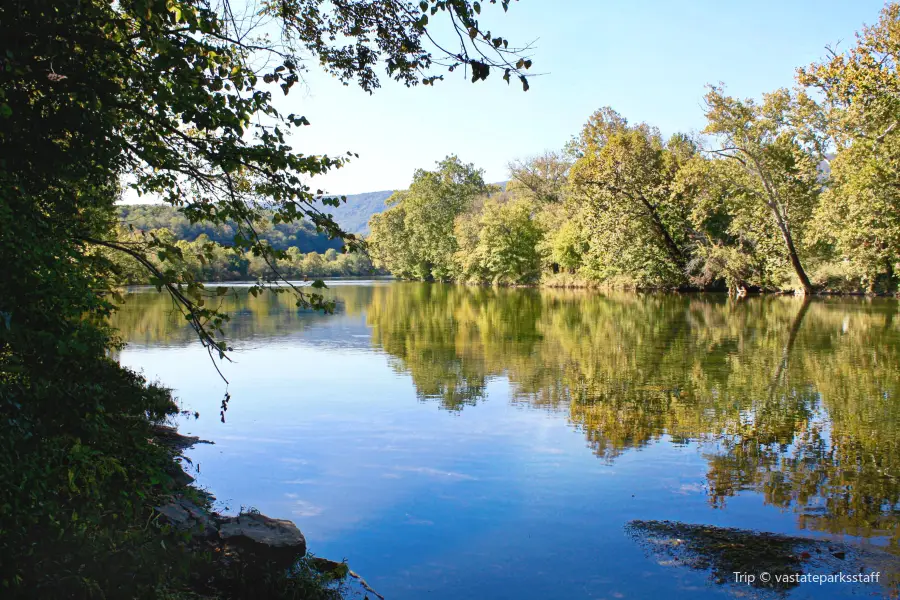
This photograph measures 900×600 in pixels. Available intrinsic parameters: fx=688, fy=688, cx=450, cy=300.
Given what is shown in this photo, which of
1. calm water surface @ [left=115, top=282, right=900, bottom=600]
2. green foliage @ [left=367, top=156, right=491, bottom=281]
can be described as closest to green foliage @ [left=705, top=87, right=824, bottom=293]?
calm water surface @ [left=115, top=282, right=900, bottom=600]

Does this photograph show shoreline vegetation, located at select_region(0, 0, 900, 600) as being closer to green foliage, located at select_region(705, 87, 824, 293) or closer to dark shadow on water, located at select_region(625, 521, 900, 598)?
dark shadow on water, located at select_region(625, 521, 900, 598)

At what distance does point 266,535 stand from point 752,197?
46.6 metres

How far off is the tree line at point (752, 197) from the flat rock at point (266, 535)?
1222 inches

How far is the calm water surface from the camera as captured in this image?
650 cm

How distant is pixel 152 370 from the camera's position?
18031 millimetres

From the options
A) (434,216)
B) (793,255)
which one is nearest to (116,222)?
(793,255)

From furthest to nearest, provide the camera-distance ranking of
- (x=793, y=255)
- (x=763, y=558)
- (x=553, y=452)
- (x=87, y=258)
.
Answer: (x=793, y=255)
(x=553, y=452)
(x=763, y=558)
(x=87, y=258)

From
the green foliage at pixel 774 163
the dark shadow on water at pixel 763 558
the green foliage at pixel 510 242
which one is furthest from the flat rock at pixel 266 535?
the green foliage at pixel 510 242

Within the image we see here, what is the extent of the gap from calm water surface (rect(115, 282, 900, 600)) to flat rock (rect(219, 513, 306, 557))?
0.79m

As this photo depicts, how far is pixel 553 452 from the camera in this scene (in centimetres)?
1004

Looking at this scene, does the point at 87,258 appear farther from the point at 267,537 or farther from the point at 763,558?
the point at 763,558

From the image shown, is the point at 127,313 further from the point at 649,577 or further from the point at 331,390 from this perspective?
the point at 649,577

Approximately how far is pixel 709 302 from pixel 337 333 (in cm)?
2361

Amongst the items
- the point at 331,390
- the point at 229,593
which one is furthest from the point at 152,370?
the point at 229,593
